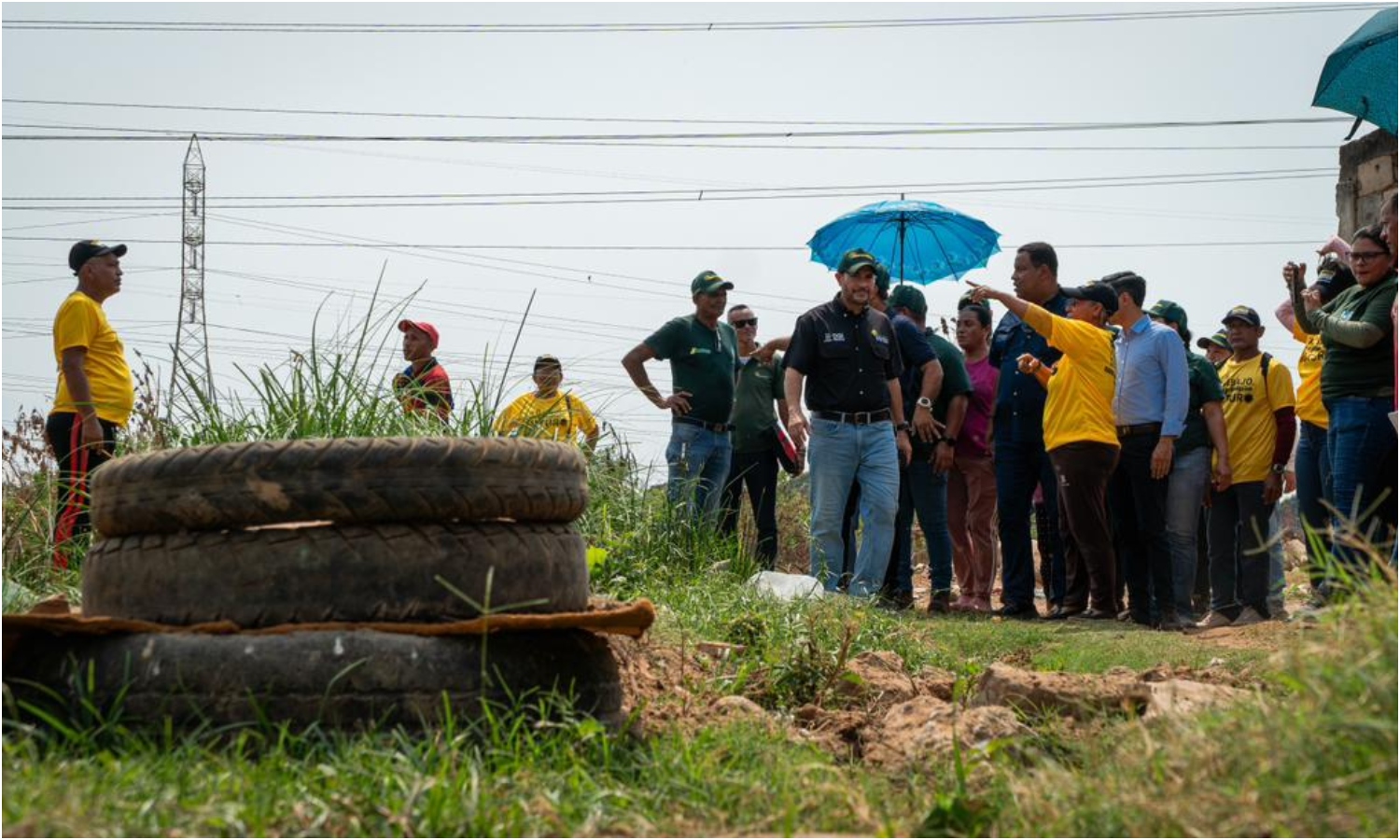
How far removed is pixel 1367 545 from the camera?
12.1 feet

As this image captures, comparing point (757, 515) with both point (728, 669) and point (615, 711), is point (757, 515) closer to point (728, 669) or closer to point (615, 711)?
point (728, 669)

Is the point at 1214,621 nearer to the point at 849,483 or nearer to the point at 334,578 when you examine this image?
the point at 849,483

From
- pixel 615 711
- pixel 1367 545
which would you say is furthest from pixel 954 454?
pixel 1367 545

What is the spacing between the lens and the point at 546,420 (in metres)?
7.86

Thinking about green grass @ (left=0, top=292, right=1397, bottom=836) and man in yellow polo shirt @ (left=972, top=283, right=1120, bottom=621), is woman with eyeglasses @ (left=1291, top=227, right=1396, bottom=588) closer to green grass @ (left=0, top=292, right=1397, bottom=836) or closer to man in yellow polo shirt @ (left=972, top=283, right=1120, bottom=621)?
man in yellow polo shirt @ (left=972, top=283, right=1120, bottom=621)

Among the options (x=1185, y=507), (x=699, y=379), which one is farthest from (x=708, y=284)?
(x=1185, y=507)

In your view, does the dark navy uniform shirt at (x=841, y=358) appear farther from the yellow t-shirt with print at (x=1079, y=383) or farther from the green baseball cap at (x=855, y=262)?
the yellow t-shirt with print at (x=1079, y=383)

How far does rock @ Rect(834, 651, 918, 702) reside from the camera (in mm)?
5848

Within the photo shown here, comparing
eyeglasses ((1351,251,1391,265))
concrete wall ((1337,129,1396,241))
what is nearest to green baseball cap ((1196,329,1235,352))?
concrete wall ((1337,129,1396,241))

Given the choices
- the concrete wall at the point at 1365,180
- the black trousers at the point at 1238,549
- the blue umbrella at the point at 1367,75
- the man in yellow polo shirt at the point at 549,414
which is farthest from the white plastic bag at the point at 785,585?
the concrete wall at the point at 1365,180

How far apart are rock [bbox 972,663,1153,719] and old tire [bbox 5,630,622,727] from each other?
5.42ft

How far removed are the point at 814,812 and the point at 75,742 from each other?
187 cm

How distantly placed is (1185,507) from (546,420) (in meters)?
4.34

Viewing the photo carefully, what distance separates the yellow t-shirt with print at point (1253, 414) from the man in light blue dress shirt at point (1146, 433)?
62 cm
